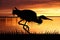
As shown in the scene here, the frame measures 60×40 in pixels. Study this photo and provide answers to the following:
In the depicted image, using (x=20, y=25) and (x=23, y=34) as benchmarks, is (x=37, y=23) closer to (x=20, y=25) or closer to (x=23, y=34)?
(x=20, y=25)

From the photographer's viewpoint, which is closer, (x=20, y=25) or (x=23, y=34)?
(x=23, y=34)

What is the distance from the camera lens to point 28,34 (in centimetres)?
518

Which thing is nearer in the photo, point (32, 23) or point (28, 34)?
point (28, 34)
